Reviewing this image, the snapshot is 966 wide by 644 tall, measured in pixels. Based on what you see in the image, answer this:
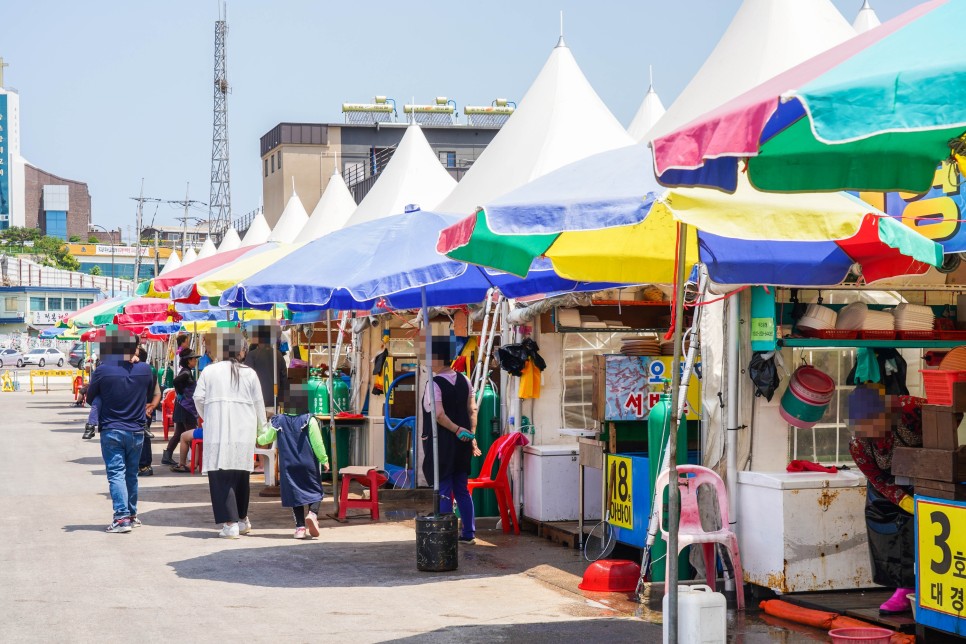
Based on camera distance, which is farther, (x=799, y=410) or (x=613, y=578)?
(x=613, y=578)

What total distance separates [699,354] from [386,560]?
10.9ft

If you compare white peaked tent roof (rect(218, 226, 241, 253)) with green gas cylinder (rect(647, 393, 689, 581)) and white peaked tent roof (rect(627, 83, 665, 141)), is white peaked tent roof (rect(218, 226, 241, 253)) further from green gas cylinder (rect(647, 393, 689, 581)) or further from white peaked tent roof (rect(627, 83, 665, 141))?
A: green gas cylinder (rect(647, 393, 689, 581))

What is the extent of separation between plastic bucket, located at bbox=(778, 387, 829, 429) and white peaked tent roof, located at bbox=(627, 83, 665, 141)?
37.5 feet

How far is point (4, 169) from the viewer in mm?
136250

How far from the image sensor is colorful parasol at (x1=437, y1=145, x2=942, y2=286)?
6.80 m

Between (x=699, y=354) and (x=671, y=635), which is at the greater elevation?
(x=699, y=354)

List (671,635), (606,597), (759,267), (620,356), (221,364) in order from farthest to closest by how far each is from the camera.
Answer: (221,364) → (620,356) → (606,597) → (759,267) → (671,635)

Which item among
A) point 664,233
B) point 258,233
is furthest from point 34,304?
point 664,233

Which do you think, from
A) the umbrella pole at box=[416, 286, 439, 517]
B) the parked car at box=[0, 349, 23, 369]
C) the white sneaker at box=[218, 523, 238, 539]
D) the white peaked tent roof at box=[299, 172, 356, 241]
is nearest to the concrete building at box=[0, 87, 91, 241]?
the parked car at box=[0, 349, 23, 369]

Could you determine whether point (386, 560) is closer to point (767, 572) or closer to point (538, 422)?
point (538, 422)

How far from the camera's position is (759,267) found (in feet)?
26.3

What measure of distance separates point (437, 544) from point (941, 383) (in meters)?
4.34

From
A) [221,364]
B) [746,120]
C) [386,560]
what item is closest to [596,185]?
[746,120]

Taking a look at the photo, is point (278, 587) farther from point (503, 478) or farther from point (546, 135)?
point (546, 135)
